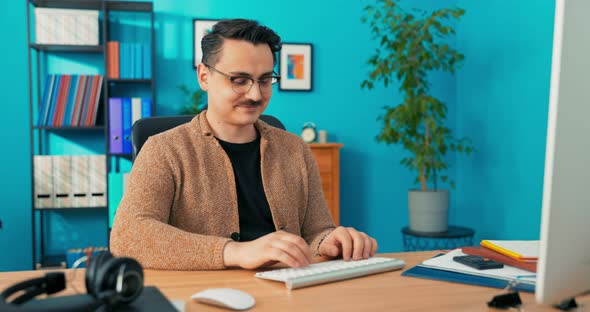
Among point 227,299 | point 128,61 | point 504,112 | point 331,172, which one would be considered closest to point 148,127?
point 227,299

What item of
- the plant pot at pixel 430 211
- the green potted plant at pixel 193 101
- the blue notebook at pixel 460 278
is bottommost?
the plant pot at pixel 430 211

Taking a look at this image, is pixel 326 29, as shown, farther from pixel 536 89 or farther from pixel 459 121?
pixel 536 89

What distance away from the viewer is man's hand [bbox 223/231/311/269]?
3.38 feet

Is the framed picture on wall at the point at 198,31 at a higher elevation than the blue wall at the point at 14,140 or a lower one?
higher

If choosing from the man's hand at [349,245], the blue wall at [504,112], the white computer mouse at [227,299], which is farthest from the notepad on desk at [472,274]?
the blue wall at [504,112]

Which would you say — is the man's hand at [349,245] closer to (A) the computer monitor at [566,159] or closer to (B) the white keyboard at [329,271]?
(B) the white keyboard at [329,271]

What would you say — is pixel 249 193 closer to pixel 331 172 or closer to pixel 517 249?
pixel 517 249

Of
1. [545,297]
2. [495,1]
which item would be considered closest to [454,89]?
[495,1]

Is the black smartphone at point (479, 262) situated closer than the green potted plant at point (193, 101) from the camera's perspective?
Yes

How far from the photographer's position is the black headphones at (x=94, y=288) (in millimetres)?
676

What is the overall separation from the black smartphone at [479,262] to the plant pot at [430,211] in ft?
7.61

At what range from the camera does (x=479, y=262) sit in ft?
3.56

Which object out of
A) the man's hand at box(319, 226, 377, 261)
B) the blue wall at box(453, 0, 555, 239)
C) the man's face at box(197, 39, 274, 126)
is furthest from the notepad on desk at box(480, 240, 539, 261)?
the blue wall at box(453, 0, 555, 239)

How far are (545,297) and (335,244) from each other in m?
0.62
